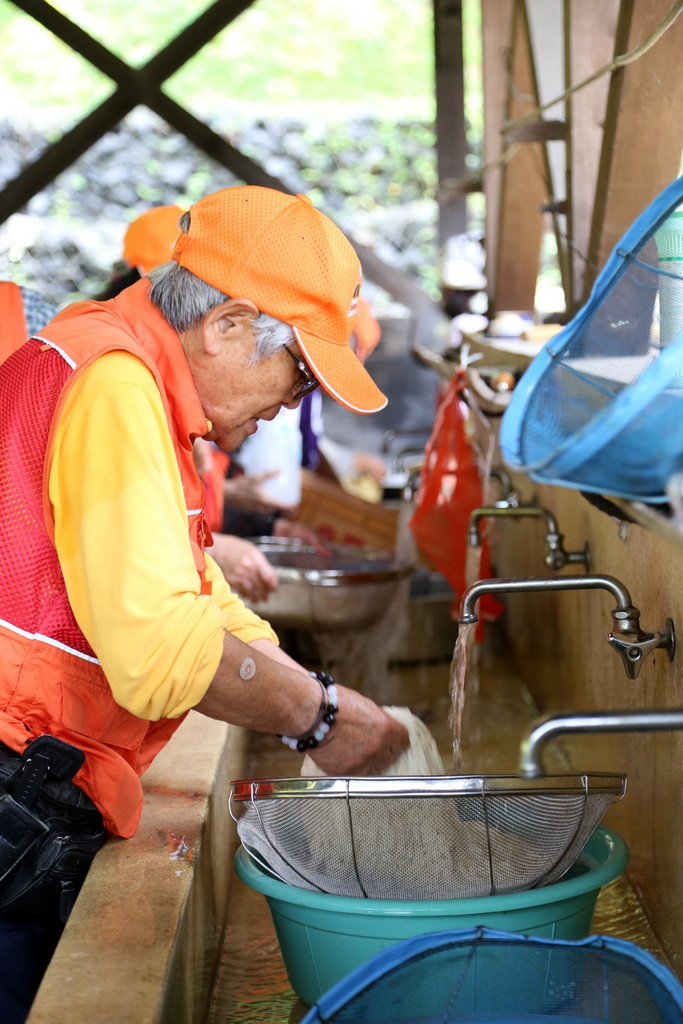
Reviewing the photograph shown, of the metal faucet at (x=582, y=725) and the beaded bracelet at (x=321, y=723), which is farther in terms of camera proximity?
the beaded bracelet at (x=321, y=723)

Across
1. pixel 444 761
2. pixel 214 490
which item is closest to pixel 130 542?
pixel 444 761

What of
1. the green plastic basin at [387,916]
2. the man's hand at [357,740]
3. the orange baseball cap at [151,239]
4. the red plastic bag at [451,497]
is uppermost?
the orange baseball cap at [151,239]

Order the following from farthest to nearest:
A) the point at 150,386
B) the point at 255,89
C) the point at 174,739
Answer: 1. the point at 255,89
2. the point at 174,739
3. the point at 150,386

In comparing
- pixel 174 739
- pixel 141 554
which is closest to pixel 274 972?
pixel 174 739

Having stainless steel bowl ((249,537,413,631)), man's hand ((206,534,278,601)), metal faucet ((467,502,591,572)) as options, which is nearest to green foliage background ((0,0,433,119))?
stainless steel bowl ((249,537,413,631))

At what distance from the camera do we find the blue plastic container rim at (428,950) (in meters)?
1.50

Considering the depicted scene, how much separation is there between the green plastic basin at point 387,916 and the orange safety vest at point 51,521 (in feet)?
1.38

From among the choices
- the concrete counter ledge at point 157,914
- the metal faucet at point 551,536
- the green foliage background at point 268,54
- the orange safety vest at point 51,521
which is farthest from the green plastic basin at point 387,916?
the green foliage background at point 268,54

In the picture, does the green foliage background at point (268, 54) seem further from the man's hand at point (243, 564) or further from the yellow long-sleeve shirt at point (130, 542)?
the yellow long-sleeve shirt at point (130, 542)

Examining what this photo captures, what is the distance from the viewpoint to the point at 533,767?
4.24 feet

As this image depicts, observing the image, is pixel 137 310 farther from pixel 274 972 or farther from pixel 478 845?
pixel 274 972

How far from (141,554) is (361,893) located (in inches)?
31.5

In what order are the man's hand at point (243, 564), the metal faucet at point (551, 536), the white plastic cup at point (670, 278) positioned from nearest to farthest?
1. the white plastic cup at point (670, 278)
2. the metal faucet at point (551, 536)
3. the man's hand at point (243, 564)

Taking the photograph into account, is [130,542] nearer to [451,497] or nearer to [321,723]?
[321,723]
